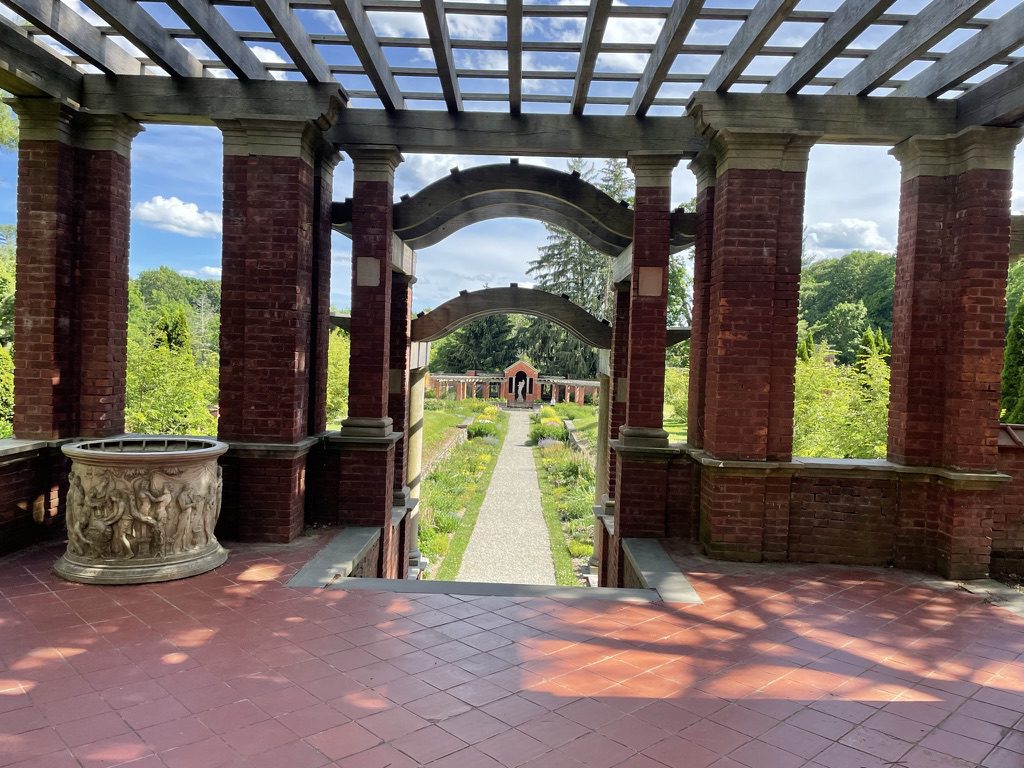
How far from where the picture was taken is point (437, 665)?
12.6ft

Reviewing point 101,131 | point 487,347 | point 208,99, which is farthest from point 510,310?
point 487,347

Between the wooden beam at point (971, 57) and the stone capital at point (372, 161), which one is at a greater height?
the wooden beam at point (971, 57)

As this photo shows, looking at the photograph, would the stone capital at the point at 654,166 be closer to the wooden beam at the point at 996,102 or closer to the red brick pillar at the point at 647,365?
the red brick pillar at the point at 647,365

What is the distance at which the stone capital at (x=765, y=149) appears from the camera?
239 inches

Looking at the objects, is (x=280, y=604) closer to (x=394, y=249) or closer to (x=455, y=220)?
(x=394, y=249)

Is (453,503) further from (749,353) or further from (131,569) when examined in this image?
(131,569)

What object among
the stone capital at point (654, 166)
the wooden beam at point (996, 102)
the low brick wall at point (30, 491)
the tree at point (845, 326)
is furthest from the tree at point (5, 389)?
the tree at point (845, 326)

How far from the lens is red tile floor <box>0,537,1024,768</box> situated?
118 inches

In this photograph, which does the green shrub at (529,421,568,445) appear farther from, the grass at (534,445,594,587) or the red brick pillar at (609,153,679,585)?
the red brick pillar at (609,153,679,585)

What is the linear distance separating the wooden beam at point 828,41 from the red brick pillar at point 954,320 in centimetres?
135

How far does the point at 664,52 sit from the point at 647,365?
9.51ft

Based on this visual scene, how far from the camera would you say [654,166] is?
22.1 feet

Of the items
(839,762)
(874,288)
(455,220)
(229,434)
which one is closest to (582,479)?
(455,220)

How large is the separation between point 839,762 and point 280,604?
3.54m
